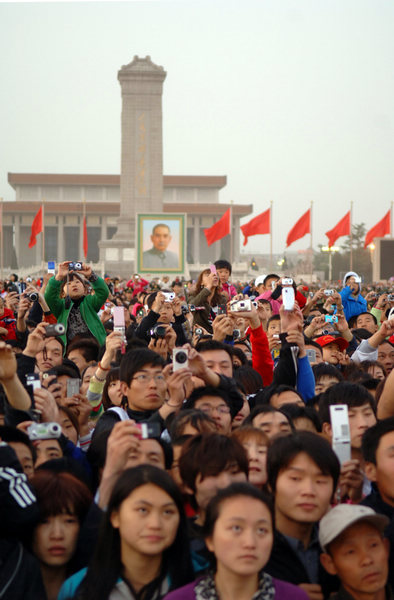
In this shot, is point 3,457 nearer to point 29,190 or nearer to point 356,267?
point 356,267

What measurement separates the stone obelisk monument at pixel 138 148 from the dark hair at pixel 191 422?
41.9 m

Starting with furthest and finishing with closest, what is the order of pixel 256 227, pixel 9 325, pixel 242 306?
pixel 256 227 → pixel 9 325 → pixel 242 306

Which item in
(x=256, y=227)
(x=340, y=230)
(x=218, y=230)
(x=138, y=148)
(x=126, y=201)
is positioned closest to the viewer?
(x=218, y=230)

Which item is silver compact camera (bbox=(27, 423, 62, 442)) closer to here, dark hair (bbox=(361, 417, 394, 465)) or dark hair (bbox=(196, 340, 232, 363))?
dark hair (bbox=(361, 417, 394, 465))

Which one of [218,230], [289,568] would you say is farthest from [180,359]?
[218,230]

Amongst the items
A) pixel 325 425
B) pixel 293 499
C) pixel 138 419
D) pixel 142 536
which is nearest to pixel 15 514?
pixel 142 536

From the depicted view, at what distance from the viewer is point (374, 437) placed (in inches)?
141

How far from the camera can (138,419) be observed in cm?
450

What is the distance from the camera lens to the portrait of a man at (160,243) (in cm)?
3253

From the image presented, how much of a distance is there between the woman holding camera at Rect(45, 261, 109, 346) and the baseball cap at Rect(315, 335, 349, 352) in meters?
1.86

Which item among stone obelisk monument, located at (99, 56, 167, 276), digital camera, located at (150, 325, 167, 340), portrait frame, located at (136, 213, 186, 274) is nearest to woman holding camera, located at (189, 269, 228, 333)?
digital camera, located at (150, 325, 167, 340)

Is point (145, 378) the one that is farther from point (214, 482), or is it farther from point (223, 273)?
point (223, 273)

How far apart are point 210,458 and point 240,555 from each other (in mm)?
712

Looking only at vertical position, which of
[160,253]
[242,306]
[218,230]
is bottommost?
[242,306]
